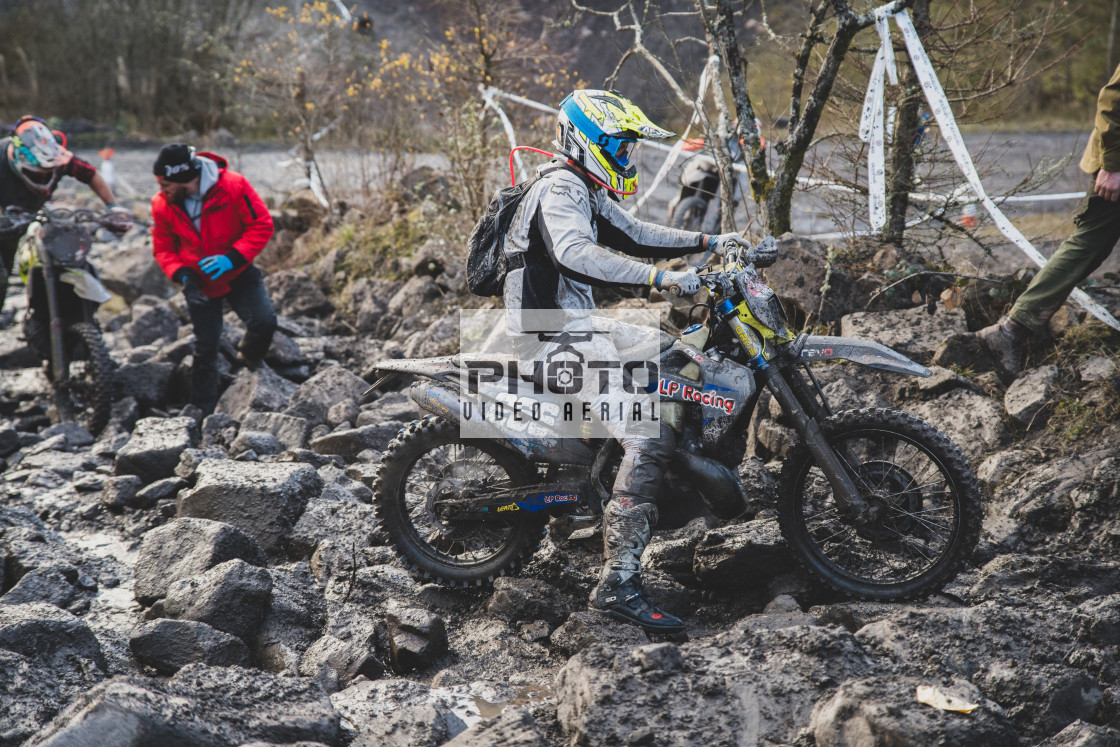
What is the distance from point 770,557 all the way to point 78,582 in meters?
3.57

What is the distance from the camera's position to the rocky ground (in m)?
3.05

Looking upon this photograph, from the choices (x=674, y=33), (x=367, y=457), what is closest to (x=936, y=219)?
(x=367, y=457)

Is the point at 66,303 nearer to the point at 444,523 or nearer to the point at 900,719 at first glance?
the point at 444,523

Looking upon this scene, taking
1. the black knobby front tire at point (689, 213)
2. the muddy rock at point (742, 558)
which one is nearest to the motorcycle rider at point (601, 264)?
the muddy rock at point (742, 558)

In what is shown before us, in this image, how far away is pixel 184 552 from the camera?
14.8ft

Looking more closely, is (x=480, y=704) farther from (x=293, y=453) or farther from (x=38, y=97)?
(x=38, y=97)

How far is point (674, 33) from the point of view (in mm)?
21172

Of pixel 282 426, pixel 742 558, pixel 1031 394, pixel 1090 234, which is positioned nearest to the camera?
pixel 742 558

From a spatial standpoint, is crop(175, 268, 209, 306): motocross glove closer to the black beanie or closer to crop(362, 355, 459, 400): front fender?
the black beanie

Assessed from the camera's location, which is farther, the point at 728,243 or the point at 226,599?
the point at 728,243

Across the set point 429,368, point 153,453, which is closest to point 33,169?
point 153,453

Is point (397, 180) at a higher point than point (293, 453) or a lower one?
higher

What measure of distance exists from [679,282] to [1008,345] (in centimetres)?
292

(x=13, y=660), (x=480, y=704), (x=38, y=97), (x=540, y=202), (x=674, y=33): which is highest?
(x=674, y=33)
